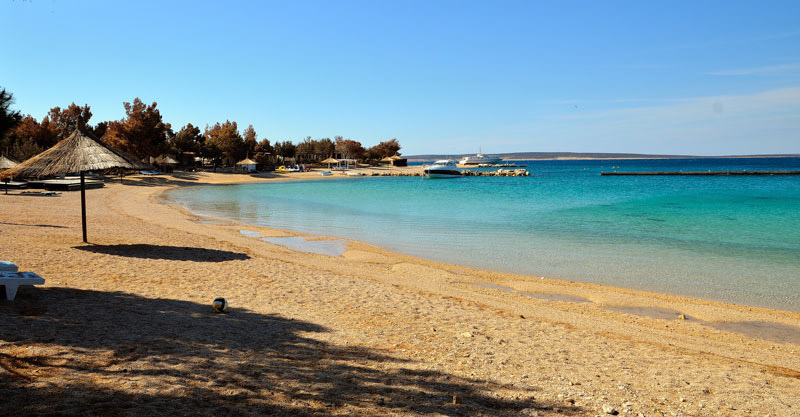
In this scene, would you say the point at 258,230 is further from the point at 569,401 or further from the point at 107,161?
the point at 569,401

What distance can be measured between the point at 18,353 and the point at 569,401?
5.24 metres

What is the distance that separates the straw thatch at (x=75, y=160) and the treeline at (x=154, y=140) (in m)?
0.75

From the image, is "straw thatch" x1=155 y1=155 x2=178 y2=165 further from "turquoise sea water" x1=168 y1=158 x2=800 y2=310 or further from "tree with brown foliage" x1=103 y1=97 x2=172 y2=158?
"turquoise sea water" x1=168 y1=158 x2=800 y2=310

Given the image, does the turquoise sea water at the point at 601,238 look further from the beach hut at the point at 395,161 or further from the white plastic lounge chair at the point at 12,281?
the beach hut at the point at 395,161

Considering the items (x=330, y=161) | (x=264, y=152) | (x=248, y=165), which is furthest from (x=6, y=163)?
(x=330, y=161)

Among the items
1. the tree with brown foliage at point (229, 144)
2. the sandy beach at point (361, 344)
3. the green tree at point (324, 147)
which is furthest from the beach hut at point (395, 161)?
the sandy beach at point (361, 344)

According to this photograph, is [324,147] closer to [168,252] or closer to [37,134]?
[37,134]

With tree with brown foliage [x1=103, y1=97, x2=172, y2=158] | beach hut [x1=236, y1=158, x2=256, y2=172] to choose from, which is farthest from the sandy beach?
beach hut [x1=236, y1=158, x2=256, y2=172]

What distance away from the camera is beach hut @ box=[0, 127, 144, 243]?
11.6 meters

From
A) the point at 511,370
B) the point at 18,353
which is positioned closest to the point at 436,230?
the point at 511,370

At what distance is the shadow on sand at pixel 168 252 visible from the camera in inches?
441

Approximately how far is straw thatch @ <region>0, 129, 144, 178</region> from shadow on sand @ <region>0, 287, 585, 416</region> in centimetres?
634

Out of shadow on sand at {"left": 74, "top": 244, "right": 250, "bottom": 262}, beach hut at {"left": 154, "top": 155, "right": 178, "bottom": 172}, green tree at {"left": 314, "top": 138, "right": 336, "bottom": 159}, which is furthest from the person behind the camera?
green tree at {"left": 314, "top": 138, "right": 336, "bottom": 159}

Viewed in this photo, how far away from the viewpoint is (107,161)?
38.6 feet
